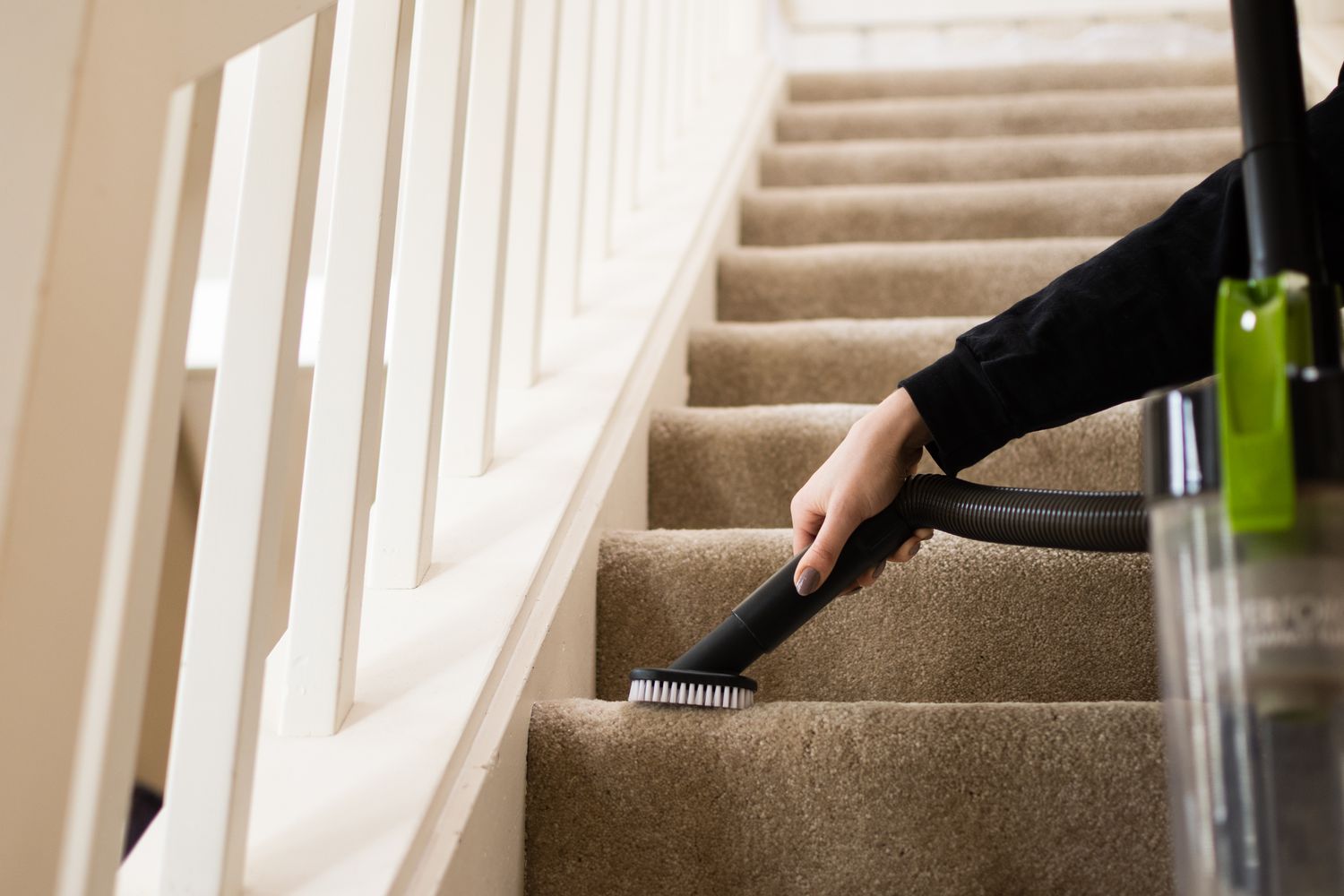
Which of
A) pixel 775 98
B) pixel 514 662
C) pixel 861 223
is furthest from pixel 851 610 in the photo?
pixel 775 98

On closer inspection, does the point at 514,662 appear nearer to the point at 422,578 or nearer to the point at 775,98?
the point at 422,578

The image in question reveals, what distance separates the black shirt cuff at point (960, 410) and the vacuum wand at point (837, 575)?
0.02 m

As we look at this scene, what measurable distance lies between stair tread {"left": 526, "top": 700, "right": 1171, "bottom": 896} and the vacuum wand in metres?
0.02

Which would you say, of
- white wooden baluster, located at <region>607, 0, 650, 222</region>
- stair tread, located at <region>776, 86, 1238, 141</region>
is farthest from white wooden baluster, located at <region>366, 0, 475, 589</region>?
stair tread, located at <region>776, 86, 1238, 141</region>

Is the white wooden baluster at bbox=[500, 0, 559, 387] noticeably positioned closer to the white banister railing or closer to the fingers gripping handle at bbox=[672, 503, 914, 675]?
the white banister railing

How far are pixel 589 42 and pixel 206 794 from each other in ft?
3.45

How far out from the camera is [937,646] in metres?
0.94

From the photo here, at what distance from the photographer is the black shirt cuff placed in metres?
0.71

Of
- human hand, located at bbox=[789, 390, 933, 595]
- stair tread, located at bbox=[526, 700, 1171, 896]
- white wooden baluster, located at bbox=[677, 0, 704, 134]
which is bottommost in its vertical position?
stair tread, located at bbox=[526, 700, 1171, 896]

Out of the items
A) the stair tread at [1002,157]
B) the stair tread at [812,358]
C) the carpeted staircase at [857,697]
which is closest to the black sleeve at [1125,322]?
the carpeted staircase at [857,697]

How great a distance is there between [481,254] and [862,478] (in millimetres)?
419

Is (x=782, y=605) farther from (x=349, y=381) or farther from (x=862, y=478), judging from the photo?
(x=349, y=381)

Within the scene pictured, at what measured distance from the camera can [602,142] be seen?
155 cm

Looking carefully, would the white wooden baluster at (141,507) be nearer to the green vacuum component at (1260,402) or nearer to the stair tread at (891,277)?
the green vacuum component at (1260,402)
